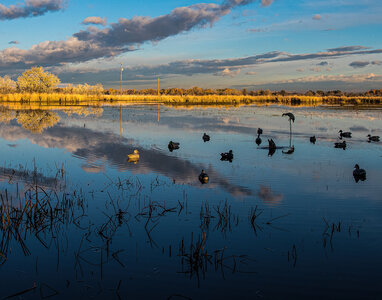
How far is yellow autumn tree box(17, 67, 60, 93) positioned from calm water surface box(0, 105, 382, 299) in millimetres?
68588

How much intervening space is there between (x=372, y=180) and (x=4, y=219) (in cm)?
1015

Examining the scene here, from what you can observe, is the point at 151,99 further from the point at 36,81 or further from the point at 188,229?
the point at 188,229

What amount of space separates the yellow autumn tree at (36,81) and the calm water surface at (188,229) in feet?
225

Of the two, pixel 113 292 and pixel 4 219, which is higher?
pixel 4 219

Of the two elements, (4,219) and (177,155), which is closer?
(4,219)

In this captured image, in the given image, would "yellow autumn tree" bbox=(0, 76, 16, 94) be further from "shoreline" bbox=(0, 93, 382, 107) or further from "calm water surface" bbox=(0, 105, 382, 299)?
"calm water surface" bbox=(0, 105, 382, 299)

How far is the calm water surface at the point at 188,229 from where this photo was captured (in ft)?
15.9

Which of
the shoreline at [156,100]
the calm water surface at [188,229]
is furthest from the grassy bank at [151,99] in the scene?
the calm water surface at [188,229]

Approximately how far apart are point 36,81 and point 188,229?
78.3 m

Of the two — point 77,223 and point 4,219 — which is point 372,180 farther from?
point 4,219

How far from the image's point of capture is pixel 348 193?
→ 372 inches

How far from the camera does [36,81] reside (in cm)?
7575

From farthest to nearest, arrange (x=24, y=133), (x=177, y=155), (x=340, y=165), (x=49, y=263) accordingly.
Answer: (x=24, y=133) < (x=177, y=155) < (x=340, y=165) < (x=49, y=263)

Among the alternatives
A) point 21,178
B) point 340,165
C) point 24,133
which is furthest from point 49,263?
point 24,133
